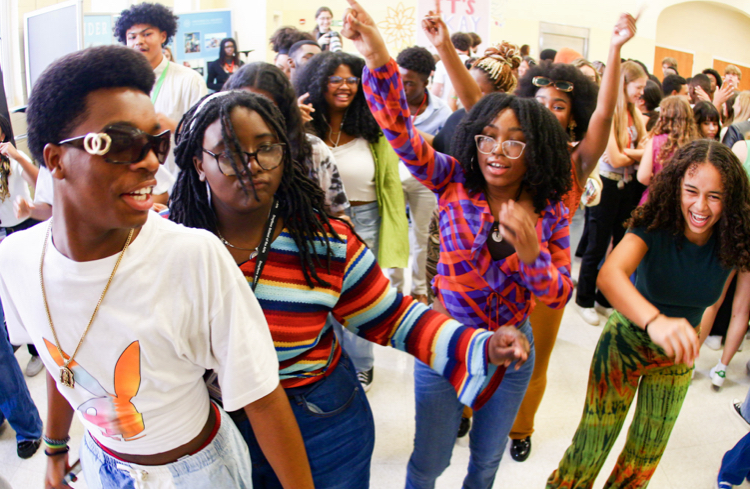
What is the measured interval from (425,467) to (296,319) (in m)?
0.81

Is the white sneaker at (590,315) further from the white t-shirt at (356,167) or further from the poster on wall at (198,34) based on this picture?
the poster on wall at (198,34)

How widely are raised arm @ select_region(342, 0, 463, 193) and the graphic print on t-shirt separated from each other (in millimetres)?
926

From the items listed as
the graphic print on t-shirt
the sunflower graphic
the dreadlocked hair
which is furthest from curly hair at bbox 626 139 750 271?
the sunflower graphic

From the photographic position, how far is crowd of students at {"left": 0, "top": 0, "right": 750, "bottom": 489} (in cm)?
82

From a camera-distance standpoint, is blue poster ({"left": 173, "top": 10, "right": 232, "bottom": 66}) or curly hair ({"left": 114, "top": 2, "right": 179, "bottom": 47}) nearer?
curly hair ({"left": 114, "top": 2, "right": 179, "bottom": 47})

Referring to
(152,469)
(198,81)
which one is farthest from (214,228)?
(198,81)

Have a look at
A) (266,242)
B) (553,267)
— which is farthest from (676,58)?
(266,242)

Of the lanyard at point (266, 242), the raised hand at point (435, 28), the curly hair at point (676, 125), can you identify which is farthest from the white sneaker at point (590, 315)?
the lanyard at point (266, 242)

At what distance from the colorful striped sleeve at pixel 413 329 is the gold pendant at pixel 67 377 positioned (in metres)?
0.51

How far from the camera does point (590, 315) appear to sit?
11.7 feet

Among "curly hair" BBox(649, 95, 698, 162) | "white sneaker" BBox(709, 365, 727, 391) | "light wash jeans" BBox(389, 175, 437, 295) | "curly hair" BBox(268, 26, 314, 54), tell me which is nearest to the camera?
"white sneaker" BBox(709, 365, 727, 391)

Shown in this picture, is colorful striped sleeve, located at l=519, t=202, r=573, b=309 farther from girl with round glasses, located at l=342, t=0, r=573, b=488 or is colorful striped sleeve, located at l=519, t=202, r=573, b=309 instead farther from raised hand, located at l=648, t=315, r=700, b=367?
raised hand, located at l=648, t=315, r=700, b=367

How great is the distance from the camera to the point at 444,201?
1.60 metres

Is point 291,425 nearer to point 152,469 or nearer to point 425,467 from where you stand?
point 152,469
